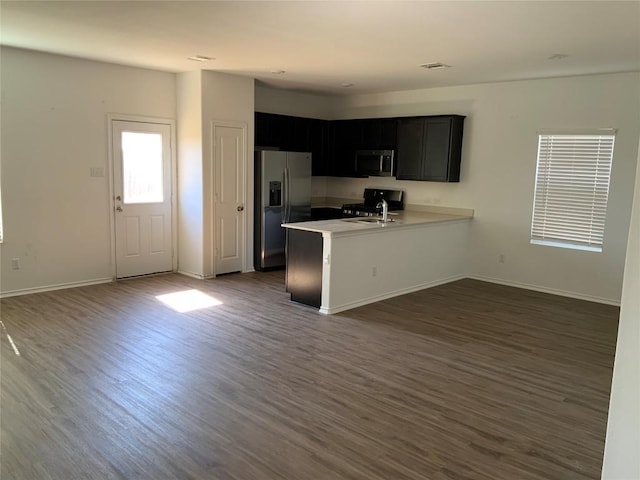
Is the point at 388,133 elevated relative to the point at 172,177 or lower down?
elevated

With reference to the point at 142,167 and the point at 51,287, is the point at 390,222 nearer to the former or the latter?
the point at 142,167

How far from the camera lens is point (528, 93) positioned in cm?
641

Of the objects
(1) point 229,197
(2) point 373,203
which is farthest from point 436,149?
(1) point 229,197

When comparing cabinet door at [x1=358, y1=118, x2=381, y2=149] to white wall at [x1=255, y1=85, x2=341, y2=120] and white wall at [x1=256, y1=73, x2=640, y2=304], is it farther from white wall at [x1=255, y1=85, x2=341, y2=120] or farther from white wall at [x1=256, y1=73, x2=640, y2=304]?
white wall at [x1=255, y1=85, x2=341, y2=120]

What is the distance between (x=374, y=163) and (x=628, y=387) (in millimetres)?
6478

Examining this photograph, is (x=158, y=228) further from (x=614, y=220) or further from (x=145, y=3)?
(x=614, y=220)

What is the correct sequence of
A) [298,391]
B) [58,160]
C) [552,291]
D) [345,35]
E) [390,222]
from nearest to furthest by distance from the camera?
[298,391]
[345,35]
[58,160]
[390,222]
[552,291]

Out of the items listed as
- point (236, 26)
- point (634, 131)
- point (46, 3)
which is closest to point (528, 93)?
point (634, 131)

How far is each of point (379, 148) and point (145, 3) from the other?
15.4ft

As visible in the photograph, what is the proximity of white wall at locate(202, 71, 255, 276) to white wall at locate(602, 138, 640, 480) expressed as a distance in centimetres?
554

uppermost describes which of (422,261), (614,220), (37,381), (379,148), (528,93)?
(528,93)

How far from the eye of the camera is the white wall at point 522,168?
19.0 ft

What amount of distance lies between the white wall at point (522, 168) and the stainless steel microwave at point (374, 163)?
422 mm

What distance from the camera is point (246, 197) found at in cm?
704
